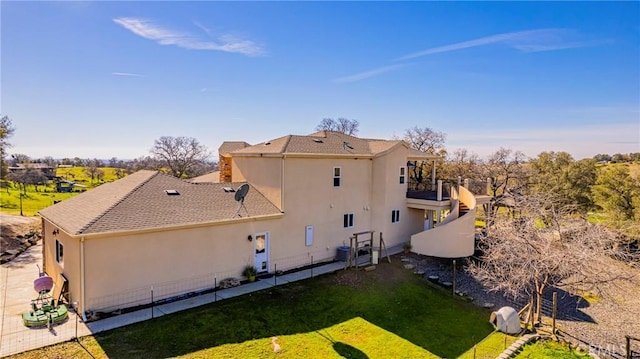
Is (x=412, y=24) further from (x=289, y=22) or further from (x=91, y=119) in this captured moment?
(x=91, y=119)

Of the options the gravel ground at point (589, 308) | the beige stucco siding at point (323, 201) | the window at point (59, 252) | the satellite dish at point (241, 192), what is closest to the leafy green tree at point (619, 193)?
the gravel ground at point (589, 308)

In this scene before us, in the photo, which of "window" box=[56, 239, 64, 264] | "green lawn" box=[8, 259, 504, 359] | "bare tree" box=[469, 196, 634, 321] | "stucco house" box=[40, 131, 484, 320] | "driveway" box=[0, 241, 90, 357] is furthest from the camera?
"window" box=[56, 239, 64, 264]

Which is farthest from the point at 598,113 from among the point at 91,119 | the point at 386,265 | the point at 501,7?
the point at 91,119

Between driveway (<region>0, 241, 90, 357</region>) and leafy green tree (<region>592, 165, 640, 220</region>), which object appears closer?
driveway (<region>0, 241, 90, 357</region>)

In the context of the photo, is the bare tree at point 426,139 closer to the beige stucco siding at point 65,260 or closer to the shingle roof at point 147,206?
the shingle roof at point 147,206

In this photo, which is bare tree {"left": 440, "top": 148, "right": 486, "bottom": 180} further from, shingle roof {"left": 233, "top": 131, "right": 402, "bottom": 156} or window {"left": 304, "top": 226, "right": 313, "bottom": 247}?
window {"left": 304, "top": 226, "right": 313, "bottom": 247}

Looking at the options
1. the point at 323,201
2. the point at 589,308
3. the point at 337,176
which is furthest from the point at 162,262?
the point at 589,308

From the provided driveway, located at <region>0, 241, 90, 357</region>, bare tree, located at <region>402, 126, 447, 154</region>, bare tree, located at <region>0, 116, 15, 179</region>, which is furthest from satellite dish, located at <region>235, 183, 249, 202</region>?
bare tree, located at <region>402, 126, 447, 154</region>
